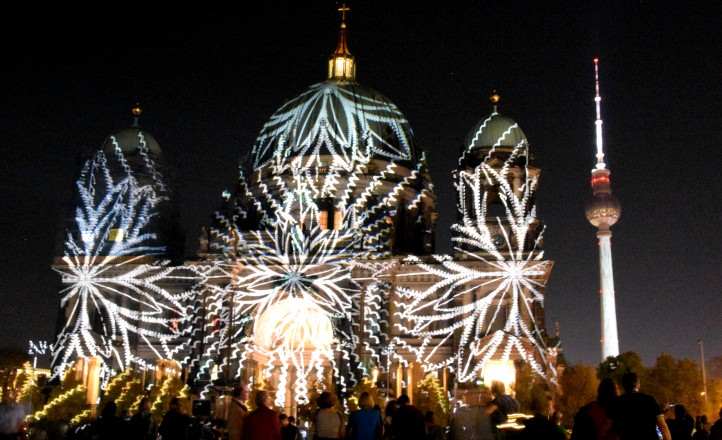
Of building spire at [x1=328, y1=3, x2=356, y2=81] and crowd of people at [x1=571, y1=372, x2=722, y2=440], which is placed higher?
building spire at [x1=328, y1=3, x2=356, y2=81]

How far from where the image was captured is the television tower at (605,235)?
110938mm

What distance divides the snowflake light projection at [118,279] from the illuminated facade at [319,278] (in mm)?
135

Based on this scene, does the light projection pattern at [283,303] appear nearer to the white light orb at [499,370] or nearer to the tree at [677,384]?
the white light orb at [499,370]

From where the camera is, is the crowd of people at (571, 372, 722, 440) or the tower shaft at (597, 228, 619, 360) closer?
the crowd of people at (571, 372, 722, 440)

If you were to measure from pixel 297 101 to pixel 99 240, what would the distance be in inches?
715

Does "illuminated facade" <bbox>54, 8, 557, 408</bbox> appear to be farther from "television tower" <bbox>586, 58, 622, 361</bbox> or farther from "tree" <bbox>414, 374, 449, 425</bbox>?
"television tower" <bbox>586, 58, 622, 361</bbox>

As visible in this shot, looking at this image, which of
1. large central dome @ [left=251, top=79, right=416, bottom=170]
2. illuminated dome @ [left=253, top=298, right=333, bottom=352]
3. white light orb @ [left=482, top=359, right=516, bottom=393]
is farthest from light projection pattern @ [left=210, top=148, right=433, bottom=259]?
white light orb @ [left=482, top=359, right=516, bottom=393]

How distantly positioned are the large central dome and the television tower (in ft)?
154

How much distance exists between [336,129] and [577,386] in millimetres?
24620

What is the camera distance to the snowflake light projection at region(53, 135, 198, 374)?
57188 mm

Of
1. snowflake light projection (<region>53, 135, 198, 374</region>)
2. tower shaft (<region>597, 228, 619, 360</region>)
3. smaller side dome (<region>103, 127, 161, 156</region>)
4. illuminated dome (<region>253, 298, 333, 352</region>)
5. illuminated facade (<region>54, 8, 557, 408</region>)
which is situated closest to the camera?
illuminated facade (<region>54, 8, 557, 408</region>)

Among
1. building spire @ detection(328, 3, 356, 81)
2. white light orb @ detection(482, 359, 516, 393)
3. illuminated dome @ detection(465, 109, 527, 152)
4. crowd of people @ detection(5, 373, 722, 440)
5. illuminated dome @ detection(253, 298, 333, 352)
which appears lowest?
crowd of people @ detection(5, 373, 722, 440)

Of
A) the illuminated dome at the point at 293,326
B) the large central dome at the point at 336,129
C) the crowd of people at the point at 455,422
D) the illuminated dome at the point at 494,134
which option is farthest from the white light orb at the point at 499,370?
the crowd of people at the point at 455,422

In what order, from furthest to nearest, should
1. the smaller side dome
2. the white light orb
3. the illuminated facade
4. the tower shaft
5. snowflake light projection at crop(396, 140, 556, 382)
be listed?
the tower shaft < the smaller side dome < the illuminated facade < snowflake light projection at crop(396, 140, 556, 382) < the white light orb
